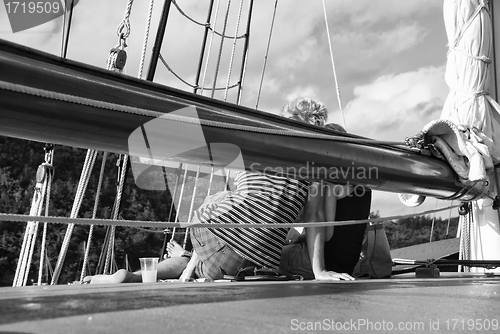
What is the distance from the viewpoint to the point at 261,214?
5.09ft

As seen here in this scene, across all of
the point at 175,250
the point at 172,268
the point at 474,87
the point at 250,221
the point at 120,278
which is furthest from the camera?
the point at 474,87

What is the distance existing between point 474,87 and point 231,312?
202cm

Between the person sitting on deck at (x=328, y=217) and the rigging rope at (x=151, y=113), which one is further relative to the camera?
the person sitting on deck at (x=328, y=217)

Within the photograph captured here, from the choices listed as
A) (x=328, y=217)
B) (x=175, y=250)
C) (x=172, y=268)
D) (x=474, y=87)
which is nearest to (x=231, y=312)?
(x=328, y=217)

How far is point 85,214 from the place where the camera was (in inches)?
698

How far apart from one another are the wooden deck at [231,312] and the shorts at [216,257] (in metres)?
0.69

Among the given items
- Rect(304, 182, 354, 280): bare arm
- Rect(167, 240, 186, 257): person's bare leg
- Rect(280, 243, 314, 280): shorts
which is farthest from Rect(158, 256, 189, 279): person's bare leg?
Rect(304, 182, 354, 280): bare arm

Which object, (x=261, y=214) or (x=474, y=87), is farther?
(x=474, y=87)

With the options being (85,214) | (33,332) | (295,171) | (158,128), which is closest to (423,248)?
(295,171)

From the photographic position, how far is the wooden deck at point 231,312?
51 centimetres

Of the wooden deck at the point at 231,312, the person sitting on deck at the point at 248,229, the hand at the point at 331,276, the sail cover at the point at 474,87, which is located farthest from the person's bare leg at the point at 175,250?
the sail cover at the point at 474,87

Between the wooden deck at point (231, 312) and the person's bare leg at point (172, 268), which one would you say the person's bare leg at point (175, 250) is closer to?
the person's bare leg at point (172, 268)

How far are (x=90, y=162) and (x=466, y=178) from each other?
5.36ft

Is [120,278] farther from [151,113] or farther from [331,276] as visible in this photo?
[151,113]
